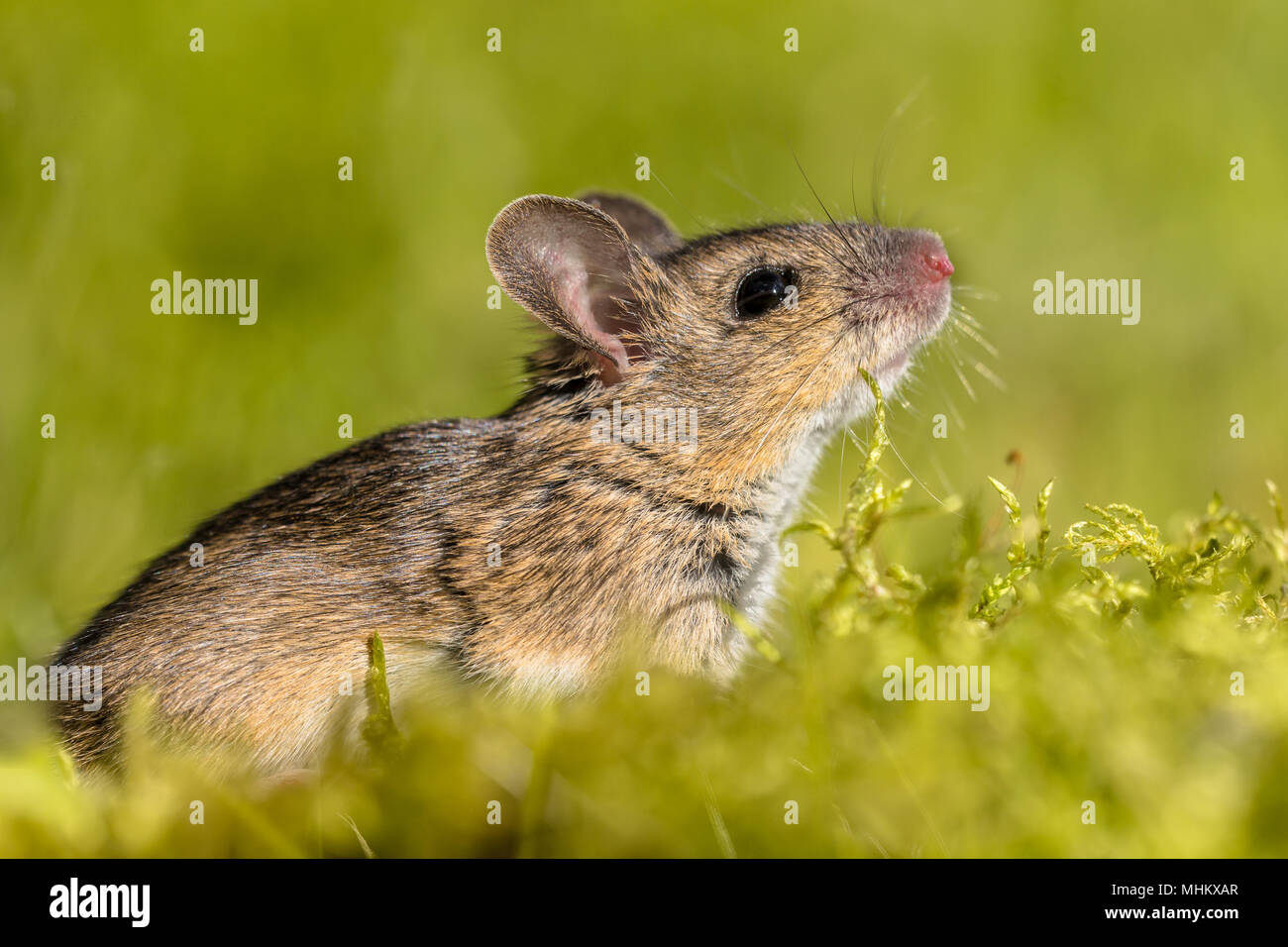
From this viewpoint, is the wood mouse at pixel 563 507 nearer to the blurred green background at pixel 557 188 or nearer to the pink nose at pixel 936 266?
the pink nose at pixel 936 266

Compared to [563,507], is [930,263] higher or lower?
higher

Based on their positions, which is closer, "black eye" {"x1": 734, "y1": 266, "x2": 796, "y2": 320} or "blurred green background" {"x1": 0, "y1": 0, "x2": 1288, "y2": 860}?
"black eye" {"x1": 734, "y1": 266, "x2": 796, "y2": 320}

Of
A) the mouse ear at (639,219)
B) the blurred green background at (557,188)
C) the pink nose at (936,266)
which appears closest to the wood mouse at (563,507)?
the pink nose at (936,266)

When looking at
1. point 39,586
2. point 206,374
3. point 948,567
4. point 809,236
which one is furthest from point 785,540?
point 206,374

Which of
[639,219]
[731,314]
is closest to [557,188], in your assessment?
[639,219]

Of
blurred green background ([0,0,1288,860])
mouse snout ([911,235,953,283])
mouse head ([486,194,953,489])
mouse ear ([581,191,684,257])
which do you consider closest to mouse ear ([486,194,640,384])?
mouse head ([486,194,953,489])

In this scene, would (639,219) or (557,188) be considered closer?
(639,219)

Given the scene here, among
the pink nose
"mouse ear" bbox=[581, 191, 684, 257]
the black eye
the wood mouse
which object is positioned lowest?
the wood mouse

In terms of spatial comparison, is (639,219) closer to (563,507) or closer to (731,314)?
(731,314)

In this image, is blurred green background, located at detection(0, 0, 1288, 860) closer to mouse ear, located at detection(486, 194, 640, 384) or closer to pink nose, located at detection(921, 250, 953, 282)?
pink nose, located at detection(921, 250, 953, 282)
